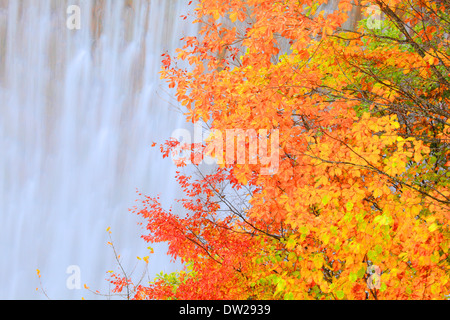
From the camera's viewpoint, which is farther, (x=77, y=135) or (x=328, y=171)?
(x=77, y=135)

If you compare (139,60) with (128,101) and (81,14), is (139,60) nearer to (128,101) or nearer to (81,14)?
(128,101)

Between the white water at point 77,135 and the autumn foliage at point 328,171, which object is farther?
the white water at point 77,135

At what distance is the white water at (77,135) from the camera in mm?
11453

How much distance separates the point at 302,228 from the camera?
3654 millimetres

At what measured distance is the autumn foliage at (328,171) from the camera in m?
3.49

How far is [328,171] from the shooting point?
13.4ft

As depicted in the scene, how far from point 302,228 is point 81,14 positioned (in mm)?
9629

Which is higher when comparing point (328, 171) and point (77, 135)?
point (77, 135)

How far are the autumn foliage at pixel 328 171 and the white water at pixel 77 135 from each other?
641 cm

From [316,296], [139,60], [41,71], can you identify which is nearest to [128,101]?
[139,60]

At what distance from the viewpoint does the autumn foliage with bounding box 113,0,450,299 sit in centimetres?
349

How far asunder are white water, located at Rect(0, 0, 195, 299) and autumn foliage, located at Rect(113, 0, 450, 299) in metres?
6.41

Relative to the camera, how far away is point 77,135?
11.7 metres

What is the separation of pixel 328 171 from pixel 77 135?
885cm
